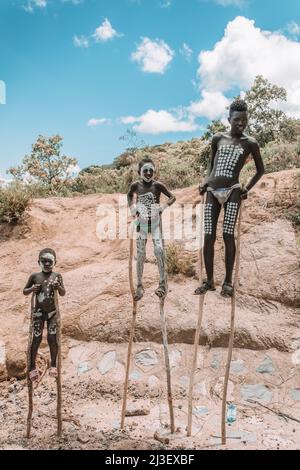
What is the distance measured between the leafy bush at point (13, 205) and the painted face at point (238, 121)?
5.66m

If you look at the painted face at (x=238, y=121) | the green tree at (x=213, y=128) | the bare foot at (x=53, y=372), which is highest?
the green tree at (x=213, y=128)

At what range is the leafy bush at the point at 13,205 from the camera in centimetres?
914

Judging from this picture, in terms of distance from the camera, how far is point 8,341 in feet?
23.1

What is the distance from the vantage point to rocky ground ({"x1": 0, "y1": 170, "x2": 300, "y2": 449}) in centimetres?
532

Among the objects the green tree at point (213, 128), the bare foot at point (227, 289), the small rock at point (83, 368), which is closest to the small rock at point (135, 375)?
the small rock at point (83, 368)

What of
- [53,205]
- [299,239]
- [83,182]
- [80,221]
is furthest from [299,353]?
[83,182]

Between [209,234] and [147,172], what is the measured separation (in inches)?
41.7

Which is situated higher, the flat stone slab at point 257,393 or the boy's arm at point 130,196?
the boy's arm at point 130,196

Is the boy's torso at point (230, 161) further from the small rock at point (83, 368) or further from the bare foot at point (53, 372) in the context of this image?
the small rock at point (83, 368)

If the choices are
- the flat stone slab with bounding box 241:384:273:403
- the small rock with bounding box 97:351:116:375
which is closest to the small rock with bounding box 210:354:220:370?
the flat stone slab with bounding box 241:384:273:403

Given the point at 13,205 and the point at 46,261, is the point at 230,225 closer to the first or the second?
the point at 46,261

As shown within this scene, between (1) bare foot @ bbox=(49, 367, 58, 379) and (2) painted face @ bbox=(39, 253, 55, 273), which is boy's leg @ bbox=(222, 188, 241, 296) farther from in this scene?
(1) bare foot @ bbox=(49, 367, 58, 379)
